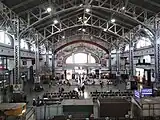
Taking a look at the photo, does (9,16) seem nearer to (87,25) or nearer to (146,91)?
(87,25)

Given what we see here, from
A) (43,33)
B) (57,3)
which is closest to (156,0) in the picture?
(57,3)

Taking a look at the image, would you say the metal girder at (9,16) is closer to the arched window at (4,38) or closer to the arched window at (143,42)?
the arched window at (4,38)

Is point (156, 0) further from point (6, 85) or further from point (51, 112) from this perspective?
point (6, 85)

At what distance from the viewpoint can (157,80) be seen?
24.1m

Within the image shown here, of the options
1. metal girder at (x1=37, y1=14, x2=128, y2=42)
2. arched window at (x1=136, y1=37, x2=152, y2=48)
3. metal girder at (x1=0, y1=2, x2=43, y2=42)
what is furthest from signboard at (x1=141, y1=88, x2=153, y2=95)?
arched window at (x1=136, y1=37, x2=152, y2=48)

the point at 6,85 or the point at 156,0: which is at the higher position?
the point at 156,0

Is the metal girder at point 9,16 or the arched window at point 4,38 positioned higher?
the metal girder at point 9,16

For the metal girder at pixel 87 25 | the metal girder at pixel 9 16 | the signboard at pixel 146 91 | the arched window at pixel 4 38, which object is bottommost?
the signboard at pixel 146 91

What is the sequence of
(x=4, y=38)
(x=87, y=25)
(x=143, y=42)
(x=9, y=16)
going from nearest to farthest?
(x=9, y=16) → (x=4, y=38) → (x=87, y=25) → (x=143, y=42)

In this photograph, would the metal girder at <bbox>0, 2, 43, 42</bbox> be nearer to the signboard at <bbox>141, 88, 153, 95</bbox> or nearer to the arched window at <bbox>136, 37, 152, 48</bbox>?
the signboard at <bbox>141, 88, 153, 95</bbox>

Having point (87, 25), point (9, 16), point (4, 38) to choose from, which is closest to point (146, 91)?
point (87, 25)

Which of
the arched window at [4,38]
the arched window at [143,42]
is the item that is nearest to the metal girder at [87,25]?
the arched window at [143,42]

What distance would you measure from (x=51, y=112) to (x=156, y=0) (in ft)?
44.8

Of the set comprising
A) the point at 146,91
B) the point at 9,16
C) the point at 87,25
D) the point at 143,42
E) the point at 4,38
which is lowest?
the point at 146,91
